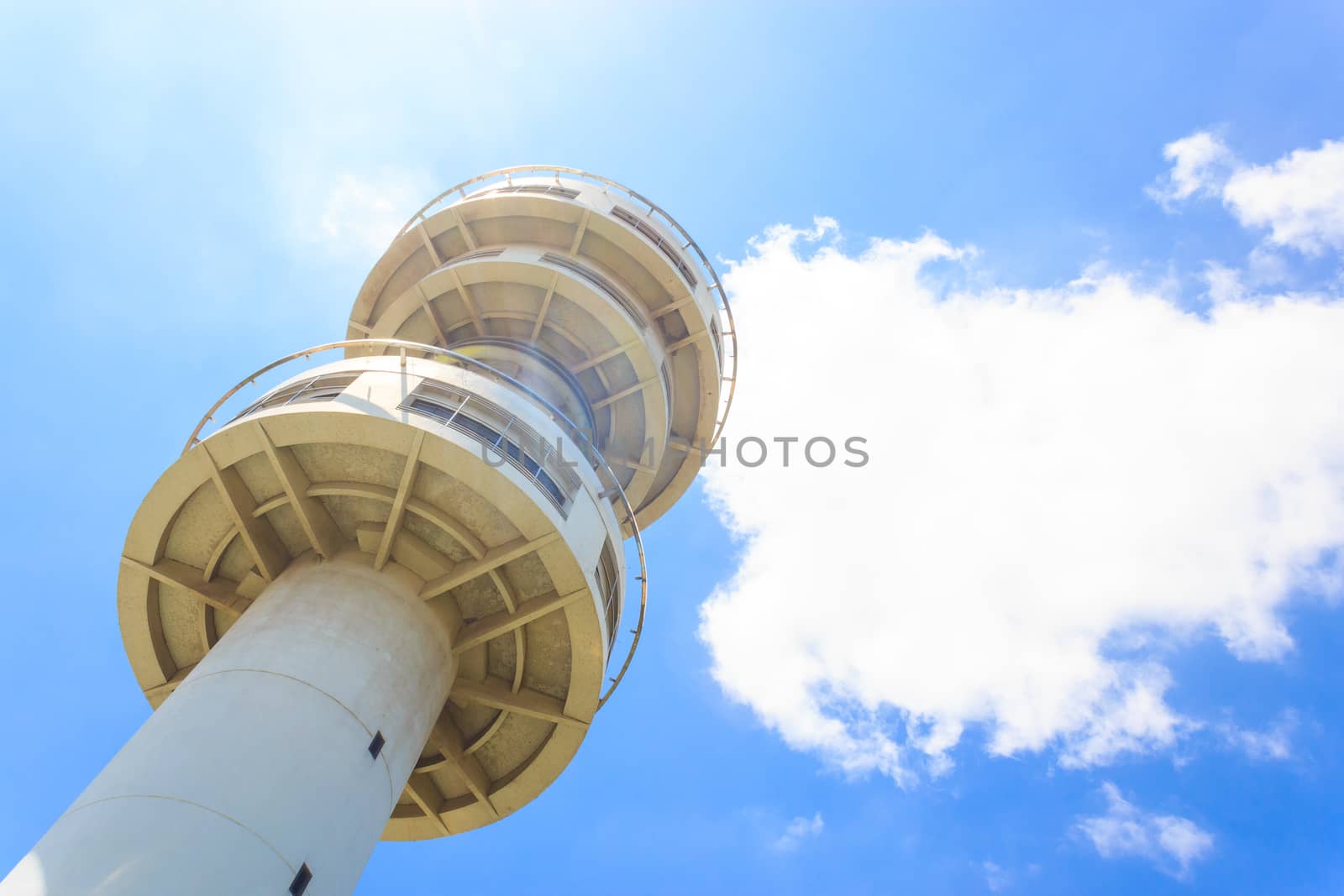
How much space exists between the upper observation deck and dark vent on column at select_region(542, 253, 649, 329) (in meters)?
0.04

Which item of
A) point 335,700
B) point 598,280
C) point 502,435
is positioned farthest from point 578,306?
point 335,700

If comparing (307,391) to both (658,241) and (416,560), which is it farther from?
(658,241)

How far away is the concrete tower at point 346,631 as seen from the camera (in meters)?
8.54

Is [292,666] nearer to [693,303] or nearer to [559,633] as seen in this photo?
[559,633]

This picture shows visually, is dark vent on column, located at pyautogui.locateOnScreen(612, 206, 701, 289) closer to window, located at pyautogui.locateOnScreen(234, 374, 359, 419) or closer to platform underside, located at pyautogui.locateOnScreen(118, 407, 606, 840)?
window, located at pyautogui.locateOnScreen(234, 374, 359, 419)

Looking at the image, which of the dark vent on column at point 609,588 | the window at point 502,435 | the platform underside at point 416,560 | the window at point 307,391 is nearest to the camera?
the platform underside at point 416,560

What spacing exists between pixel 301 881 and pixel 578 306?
1373 cm

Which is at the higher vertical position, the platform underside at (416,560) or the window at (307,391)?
the window at (307,391)

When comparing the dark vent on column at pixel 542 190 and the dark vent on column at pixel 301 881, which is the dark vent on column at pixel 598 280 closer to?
the dark vent on column at pixel 542 190

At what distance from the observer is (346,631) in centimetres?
1098

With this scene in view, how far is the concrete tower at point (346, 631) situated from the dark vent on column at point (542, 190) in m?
8.87

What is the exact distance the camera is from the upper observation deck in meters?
19.4

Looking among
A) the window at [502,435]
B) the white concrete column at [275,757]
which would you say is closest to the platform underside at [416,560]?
the window at [502,435]

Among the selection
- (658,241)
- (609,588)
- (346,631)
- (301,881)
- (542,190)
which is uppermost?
(658,241)
